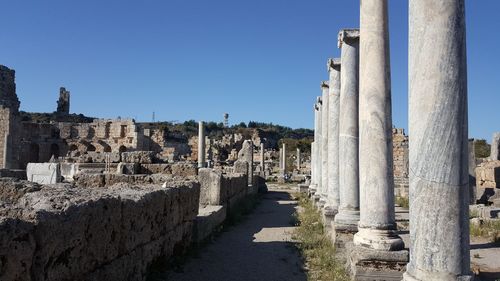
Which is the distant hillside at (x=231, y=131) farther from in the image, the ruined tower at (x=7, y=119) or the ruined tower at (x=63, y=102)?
the ruined tower at (x=7, y=119)

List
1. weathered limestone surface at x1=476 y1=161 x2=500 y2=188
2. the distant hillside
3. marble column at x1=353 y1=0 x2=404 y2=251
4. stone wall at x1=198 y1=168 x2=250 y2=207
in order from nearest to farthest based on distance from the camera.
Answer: marble column at x1=353 y1=0 x2=404 y2=251 < stone wall at x1=198 y1=168 x2=250 y2=207 < weathered limestone surface at x1=476 y1=161 x2=500 y2=188 < the distant hillside

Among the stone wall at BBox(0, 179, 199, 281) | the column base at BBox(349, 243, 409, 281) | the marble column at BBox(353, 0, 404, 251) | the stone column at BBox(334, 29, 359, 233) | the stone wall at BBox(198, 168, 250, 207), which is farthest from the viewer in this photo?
the stone wall at BBox(198, 168, 250, 207)

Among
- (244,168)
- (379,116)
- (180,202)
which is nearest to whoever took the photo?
(379,116)

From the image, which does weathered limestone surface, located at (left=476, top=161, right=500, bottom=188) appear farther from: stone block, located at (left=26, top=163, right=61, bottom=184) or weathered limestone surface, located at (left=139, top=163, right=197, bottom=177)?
stone block, located at (left=26, top=163, right=61, bottom=184)

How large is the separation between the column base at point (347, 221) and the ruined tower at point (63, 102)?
62.3m

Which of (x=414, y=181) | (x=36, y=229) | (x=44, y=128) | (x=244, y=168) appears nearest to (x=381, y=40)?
(x=414, y=181)

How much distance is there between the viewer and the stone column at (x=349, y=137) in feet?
28.6

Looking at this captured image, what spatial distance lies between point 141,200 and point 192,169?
9584 mm

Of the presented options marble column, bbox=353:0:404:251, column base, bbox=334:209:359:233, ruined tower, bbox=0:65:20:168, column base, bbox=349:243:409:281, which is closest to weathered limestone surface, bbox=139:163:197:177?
column base, bbox=334:209:359:233

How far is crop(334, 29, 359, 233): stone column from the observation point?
8719mm

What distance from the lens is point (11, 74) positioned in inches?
1734

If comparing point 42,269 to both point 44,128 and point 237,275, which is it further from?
point 44,128

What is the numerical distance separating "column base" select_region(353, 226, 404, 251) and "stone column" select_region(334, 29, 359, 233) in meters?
2.03

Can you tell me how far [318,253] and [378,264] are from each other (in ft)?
7.06
